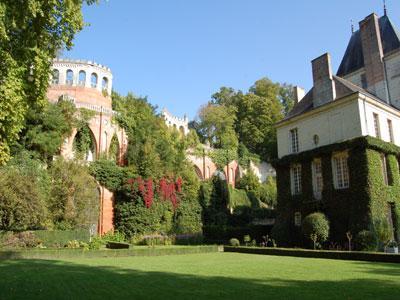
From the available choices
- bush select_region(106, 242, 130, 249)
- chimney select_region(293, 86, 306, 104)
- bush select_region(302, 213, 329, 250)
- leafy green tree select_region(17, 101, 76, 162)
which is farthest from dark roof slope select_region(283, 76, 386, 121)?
leafy green tree select_region(17, 101, 76, 162)

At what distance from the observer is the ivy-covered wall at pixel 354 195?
20.6 meters

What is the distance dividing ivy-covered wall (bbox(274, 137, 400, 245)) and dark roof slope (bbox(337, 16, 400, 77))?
8645 millimetres

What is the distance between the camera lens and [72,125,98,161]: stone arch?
101ft

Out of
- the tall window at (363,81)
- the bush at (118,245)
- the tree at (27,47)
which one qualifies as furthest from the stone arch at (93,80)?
the tree at (27,47)

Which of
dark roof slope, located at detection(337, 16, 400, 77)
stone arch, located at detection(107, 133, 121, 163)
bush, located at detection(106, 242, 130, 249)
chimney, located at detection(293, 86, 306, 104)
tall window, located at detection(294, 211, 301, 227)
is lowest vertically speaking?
bush, located at detection(106, 242, 130, 249)

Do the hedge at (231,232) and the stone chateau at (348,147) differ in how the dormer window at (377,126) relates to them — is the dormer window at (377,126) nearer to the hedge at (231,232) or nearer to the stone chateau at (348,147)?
the stone chateau at (348,147)

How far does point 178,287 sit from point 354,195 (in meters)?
16.1

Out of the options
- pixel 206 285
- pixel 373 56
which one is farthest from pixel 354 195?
pixel 206 285

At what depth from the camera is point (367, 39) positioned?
90.9 ft

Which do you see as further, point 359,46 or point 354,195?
point 359,46

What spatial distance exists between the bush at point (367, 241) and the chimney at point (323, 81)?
29.5 feet

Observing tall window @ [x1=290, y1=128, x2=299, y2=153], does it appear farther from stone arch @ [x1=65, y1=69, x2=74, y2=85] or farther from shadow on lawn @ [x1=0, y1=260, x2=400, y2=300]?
stone arch @ [x1=65, y1=69, x2=74, y2=85]

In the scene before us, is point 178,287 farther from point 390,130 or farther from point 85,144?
point 85,144

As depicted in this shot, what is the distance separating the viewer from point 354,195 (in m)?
21.2
